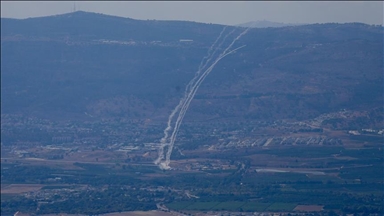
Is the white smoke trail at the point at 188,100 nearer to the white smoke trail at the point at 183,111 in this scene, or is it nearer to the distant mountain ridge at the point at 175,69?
the white smoke trail at the point at 183,111

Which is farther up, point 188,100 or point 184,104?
point 188,100

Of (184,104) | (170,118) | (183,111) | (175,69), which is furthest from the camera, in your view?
(175,69)

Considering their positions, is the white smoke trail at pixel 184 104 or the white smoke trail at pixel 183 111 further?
the white smoke trail at pixel 184 104

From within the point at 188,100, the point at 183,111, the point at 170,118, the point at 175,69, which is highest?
the point at 175,69

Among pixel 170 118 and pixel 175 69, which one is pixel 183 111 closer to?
pixel 170 118

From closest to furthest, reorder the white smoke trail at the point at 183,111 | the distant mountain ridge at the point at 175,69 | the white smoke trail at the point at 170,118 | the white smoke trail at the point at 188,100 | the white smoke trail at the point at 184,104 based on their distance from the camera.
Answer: the white smoke trail at the point at 183,111, the white smoke trail at the point at 184,104, the white smoke trail at the point at 170,118, the white smoke trail at the point at 188,100, the distant mountain ridge at the point at 175,69

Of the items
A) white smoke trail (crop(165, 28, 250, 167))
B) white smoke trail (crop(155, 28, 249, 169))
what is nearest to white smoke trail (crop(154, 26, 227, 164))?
white smoke trail (crop(155, 28, 249, 169))

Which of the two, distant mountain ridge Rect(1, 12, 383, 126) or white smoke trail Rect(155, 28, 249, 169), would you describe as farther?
distant mountain ridge Rect(1, 12, 383, 126)

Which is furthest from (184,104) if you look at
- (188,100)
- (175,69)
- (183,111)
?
(175,69)

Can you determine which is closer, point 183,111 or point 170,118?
point 170,118

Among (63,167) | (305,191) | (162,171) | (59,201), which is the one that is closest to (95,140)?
(63,167)

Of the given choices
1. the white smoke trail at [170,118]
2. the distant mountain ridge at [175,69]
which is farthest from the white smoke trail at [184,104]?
the distant mountain ridge at [175,69]

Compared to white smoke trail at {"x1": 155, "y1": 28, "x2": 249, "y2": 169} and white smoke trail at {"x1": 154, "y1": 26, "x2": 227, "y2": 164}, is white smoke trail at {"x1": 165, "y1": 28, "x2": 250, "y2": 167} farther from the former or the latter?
white smoke trail at {"x1": 154, "y1": 26, "x2": 227, "y2": 164}
